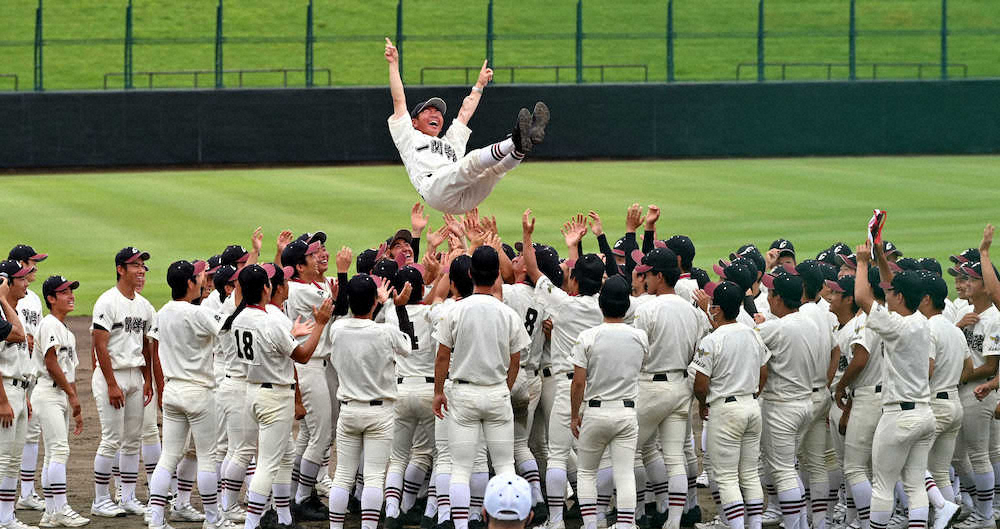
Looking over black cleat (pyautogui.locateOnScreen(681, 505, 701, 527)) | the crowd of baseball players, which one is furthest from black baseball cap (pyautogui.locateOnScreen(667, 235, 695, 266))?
black cleat (pyautogui.locateOnScreen(681, 505, 701, 527))

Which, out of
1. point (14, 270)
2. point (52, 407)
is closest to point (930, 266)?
point (52, 407)

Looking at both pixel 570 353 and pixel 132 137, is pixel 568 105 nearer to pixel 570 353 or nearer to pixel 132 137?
pixel 132 137

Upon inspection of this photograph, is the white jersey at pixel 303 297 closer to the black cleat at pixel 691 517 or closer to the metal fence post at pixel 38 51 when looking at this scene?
the black cleat at pixel 691 517

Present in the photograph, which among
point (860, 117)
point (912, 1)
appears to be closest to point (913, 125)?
point (860, 117)

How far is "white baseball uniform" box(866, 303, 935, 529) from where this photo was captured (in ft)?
27.1

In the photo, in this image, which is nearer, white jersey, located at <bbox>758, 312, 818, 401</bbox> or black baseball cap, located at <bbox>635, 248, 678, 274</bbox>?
white jersey, located at <bbox>758, 312, 818, 401</bbox>

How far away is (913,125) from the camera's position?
31969mm

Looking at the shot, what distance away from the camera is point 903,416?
829 centimetres

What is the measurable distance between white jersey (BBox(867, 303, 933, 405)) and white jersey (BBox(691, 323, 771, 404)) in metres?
0.78

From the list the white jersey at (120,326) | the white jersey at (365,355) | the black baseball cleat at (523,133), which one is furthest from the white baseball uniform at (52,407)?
the black baseball cleat at (523,133)

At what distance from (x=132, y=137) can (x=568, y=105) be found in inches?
402

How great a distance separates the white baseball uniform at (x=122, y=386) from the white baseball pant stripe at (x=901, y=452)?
212 inches

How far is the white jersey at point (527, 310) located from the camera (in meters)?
9.47

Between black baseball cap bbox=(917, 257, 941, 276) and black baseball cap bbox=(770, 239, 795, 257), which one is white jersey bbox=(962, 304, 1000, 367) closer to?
black baseball cap bbox=(917, 257, 941, 276)
